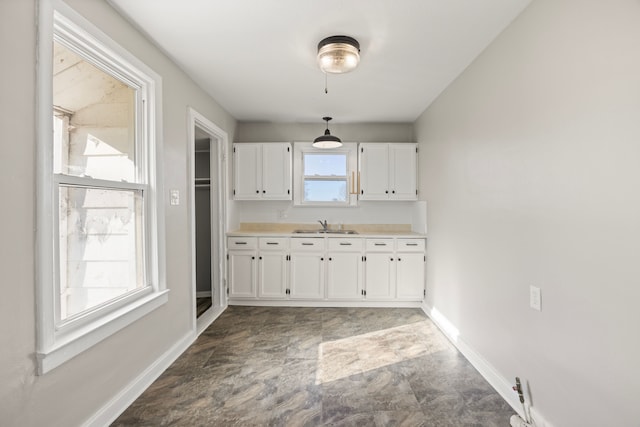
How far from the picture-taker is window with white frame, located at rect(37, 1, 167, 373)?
1.43 meters

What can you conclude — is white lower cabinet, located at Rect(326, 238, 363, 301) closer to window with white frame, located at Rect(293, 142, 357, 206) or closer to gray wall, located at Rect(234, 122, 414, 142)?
window with white frame, located at Rect(293, 142, 357, 206)

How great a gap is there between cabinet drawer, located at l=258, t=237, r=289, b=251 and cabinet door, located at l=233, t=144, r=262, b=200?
0.66 metres

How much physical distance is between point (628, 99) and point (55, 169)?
2589mm

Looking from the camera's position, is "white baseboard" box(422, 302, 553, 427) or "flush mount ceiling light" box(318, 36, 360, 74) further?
"flush mount ceiling light" box(318, 36, 360, 74)

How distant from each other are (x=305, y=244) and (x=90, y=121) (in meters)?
2.55


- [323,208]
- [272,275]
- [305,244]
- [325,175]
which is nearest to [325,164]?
[325,175]

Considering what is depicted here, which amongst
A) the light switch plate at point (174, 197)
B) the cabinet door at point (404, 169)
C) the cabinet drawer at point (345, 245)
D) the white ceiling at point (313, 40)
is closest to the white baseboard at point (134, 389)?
the light switch plate at point (174, 197)

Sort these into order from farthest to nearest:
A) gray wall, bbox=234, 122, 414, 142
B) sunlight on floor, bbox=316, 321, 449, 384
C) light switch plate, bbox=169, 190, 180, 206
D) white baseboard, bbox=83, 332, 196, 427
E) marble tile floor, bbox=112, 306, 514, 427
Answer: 1. gray wall, bbox=234, 122, 414, 142
2. light switch plate, bbox=169, 190, 180, 206
3. sunlight on floor, bbox=316, 321, 449, 384
4. marble tile floor, bbox=112, 306, 514, 427
5. white baseboard, bbox=83, 332, 196, 427

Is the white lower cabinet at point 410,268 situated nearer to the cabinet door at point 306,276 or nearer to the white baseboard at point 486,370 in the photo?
the white baseboard at point 486,370

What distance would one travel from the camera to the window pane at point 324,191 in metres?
4.33

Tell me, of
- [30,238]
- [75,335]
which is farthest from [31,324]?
[30,238]

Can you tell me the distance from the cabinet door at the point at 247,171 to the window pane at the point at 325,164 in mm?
657

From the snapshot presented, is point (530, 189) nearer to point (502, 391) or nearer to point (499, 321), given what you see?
point (499, 321)

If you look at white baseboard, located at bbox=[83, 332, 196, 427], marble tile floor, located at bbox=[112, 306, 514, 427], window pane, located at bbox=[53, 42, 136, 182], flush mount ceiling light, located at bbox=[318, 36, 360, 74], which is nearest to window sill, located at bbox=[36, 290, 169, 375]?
white baseboard, located at bbox=[83, 332, 196, 427]
